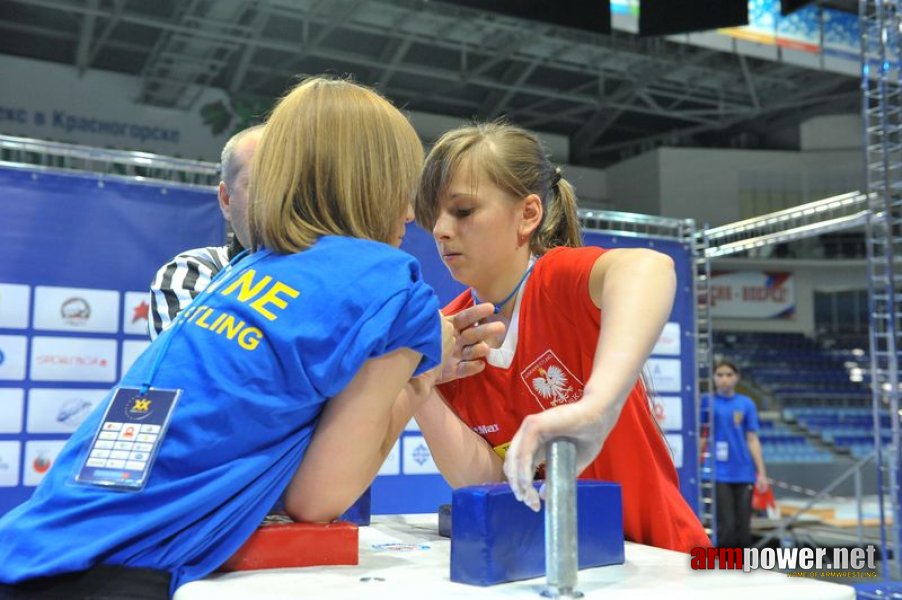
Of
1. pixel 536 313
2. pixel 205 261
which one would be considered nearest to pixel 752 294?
pixel 205 261

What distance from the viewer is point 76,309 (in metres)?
3.19

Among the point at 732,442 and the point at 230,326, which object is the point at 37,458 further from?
the point at 732,442

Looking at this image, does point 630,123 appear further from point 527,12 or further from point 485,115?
point 527,12

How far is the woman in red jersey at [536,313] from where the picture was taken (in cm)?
92

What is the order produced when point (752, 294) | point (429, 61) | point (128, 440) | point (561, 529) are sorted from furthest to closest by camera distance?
point (752, 294)
point (429, 61)
point (128, 440)
point (561, 529)

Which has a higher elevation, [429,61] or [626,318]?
[429,61]

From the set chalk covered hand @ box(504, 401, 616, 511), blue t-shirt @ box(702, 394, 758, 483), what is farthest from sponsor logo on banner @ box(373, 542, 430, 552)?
blue t-shirt @ box(702, 394, 758, 483)

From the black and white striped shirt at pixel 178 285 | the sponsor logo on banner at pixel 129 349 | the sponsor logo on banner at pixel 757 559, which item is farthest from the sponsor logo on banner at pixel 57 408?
the sponsor logo on banner at pixel 757 559

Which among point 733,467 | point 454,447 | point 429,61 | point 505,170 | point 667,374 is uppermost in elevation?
point 429,61

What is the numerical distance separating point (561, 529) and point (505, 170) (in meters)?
0.76

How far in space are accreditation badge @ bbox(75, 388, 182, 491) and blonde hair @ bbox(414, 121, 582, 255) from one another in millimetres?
647

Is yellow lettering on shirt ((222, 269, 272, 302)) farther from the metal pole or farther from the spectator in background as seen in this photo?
the spectator in background

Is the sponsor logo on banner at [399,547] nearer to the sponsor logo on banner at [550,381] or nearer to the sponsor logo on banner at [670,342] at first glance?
the sponsor logo on banner at [550,381]

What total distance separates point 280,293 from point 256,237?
0.14 m
